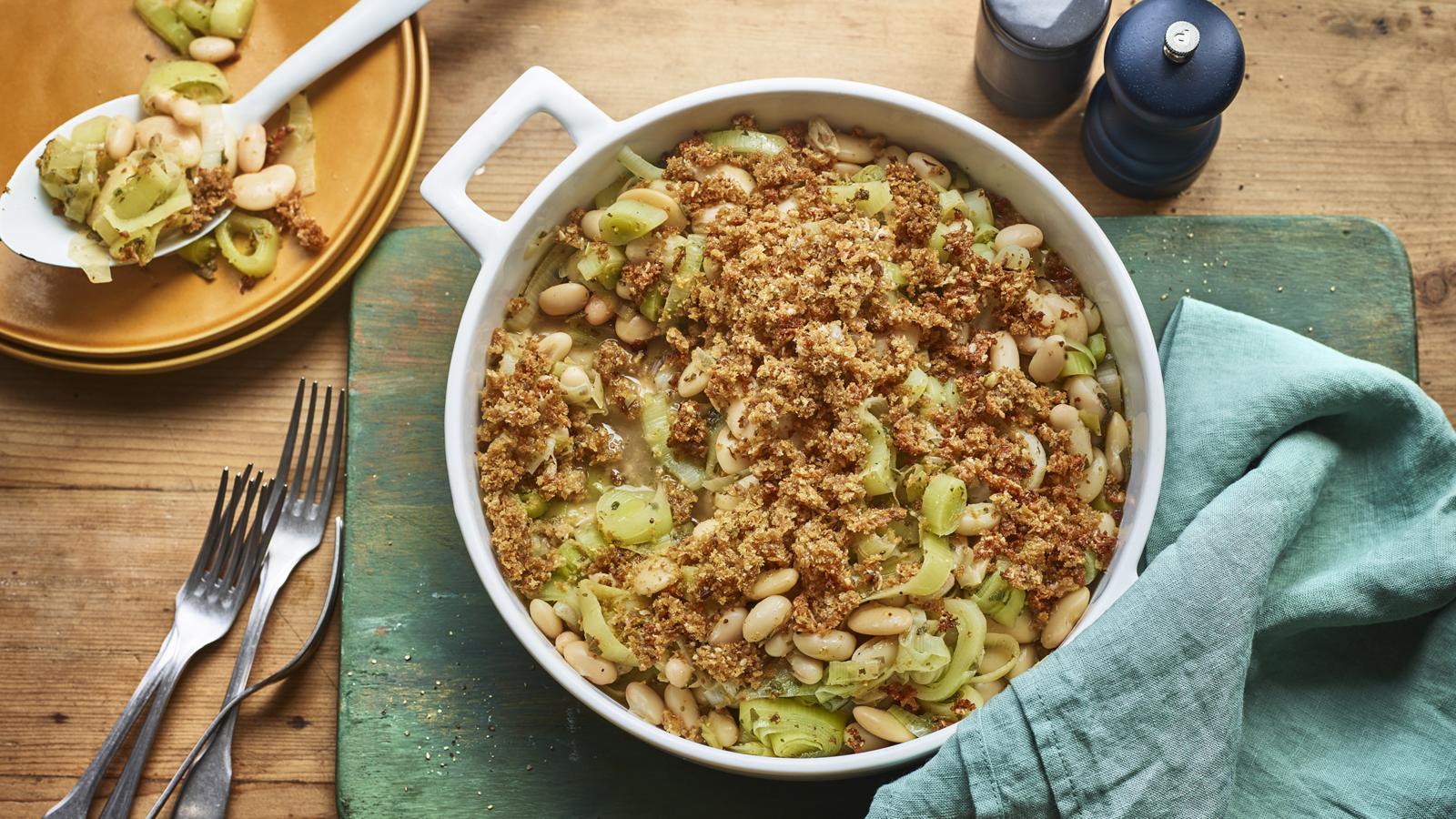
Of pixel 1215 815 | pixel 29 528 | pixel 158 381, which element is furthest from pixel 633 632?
pixel 29 528

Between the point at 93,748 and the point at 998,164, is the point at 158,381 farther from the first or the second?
the point at 998,164

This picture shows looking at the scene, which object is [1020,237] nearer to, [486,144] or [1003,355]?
[1003,355]

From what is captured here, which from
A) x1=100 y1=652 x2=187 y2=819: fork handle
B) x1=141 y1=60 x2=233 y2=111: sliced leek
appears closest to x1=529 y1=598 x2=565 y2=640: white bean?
x1=100 y1=652 x2=187 y2=819: fork handle

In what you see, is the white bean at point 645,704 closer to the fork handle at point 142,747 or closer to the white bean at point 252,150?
the fork handle at point 142,747

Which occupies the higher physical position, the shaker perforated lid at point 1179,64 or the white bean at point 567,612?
the shaker perforated lid at point 1179,64

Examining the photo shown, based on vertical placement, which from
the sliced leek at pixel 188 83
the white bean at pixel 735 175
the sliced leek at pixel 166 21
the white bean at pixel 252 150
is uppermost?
the sliced leek at pixel 166 21

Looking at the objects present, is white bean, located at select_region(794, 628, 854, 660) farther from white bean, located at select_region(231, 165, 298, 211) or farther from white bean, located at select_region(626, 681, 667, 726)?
white bean, located at select_region(231, 165, 298, 211)

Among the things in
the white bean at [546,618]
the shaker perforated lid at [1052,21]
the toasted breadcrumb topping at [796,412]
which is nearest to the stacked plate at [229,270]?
the toasted breadcrumb topping at [796,412]
